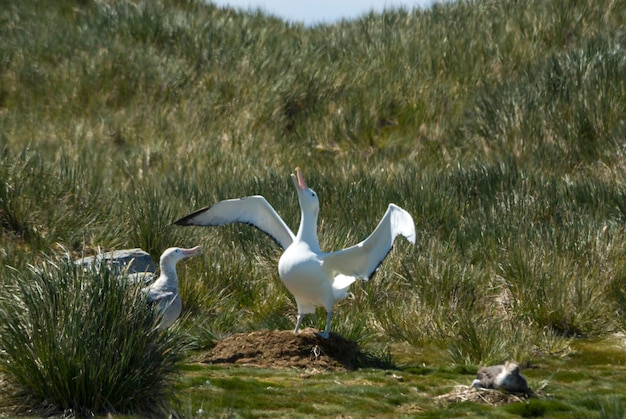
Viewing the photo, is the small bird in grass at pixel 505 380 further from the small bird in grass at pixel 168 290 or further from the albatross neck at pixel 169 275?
the albatross neck at pixel 169 275

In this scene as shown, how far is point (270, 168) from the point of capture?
1558cm

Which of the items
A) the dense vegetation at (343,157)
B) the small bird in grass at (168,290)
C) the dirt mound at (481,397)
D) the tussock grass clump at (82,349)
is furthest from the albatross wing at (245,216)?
the tussock grass clump at (82,349)

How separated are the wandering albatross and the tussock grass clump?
2048 millimetres

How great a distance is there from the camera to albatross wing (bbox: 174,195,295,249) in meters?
9.13

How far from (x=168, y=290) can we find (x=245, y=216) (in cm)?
107

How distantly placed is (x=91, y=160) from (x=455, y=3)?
9333 millimetres

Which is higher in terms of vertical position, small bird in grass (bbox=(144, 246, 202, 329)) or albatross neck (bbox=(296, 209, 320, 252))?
albatross neck (bbox=(296, 209, 320, 252))

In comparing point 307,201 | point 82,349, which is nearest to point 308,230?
point 307,201

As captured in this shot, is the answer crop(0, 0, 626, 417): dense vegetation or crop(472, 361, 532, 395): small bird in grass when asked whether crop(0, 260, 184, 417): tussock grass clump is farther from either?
crop(472, 361, 532, 395): small bird in grass

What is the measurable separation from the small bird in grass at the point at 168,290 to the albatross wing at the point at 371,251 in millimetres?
1220

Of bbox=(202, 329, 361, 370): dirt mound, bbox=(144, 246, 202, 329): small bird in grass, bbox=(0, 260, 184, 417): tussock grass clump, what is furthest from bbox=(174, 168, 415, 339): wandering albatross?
bbox=(0, 260, 184, 417): tussock grass clump

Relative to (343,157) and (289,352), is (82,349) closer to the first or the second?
(289,352)

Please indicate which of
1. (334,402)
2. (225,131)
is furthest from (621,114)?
(334,402)

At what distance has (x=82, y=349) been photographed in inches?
234
